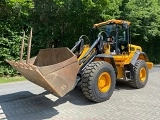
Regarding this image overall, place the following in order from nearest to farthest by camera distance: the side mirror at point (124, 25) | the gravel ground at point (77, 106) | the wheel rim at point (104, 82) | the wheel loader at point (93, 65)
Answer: the wheel loader at point (93, 65) < the gravel ground at point (77, 106) < the wheel rim at point (104, 82) < the side mirror at point (124, 25)

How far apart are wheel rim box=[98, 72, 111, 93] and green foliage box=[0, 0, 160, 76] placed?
344cm

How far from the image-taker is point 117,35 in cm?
750

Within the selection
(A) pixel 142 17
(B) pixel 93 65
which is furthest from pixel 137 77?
(A) pixel 142 17

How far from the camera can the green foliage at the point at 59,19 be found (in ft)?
35.1

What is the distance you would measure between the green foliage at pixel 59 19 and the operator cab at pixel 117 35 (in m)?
1.92

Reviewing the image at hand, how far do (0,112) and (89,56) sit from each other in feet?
9.06

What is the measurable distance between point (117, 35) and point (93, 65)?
6.33 ft

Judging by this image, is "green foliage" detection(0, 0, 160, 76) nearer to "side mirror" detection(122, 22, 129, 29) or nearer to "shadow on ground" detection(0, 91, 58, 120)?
"side mirror" detection(122, 22, 129, 29)

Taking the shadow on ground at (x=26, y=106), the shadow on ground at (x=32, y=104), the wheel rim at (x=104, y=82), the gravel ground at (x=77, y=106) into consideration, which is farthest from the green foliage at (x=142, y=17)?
the shadow on ground at (x=26, y=106)

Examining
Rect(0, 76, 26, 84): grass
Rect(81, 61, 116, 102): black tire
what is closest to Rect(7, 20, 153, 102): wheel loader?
Rect(81, 61, 116, 102): black tire

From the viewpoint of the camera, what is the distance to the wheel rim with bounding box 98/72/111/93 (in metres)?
6.28

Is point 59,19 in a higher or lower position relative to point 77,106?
higher

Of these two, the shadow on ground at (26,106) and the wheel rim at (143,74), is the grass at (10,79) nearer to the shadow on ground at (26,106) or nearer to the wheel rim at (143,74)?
the shadow on ground at (26,106)

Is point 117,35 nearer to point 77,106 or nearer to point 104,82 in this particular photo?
point 104,82
